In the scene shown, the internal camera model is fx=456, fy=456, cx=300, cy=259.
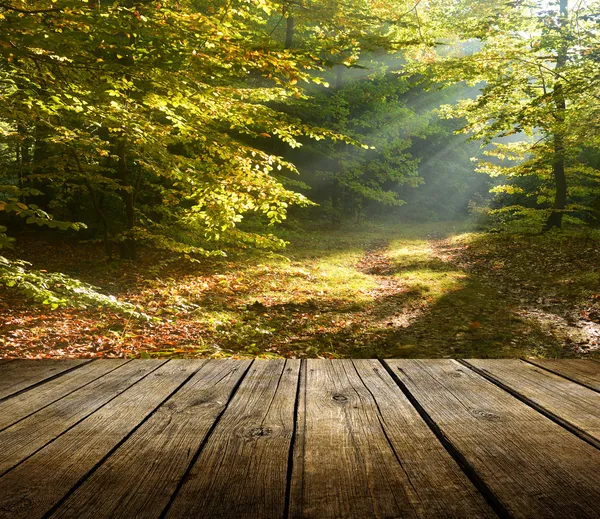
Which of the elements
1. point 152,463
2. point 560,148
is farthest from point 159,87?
point 560,148

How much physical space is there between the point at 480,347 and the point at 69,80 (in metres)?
7.06

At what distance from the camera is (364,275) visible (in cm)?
1313

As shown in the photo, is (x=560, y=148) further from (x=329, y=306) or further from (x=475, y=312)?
(x=329, y=306)

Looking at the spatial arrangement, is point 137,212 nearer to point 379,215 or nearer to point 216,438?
point 216,438

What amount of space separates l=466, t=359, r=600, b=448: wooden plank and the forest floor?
3.87 meters

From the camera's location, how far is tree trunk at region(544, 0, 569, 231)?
12473 mm

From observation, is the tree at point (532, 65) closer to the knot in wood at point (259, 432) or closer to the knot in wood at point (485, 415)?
the knot in wood at point (485, 415)

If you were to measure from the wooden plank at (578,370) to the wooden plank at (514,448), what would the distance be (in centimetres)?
50

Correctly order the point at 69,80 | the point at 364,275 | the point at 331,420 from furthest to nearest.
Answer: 1. the point at 364,275
2. the point at 69,80
3. the point at 331,420

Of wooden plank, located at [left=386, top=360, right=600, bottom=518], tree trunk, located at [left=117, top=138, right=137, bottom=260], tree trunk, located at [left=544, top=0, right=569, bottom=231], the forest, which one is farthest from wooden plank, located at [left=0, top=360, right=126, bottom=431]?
tree trunk, located at [left=544, top=0, right=569, bottom=231]

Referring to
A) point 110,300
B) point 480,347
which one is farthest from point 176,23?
point 480,347

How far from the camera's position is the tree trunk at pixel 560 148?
1247 centimetres

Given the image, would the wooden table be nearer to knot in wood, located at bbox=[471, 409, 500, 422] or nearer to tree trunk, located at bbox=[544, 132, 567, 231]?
knot in wood, located at bbox=[471, 409, 500, 422]

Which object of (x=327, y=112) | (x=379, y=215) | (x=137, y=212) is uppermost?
(x=327, y=112)
